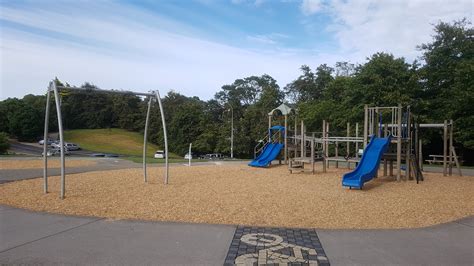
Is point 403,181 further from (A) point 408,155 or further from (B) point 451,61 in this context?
(B) point 451,61

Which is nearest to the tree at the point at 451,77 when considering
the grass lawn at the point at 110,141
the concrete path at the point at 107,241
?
the concrete path at the point at 107,241

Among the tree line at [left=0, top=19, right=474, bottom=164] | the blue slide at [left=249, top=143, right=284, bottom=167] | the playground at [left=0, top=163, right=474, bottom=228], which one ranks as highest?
the tree line at [left=0, top=19, right=474, bottom=164]

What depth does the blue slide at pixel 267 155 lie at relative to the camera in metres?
17.4

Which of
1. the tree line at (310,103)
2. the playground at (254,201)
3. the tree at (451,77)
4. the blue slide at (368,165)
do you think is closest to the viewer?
the playground at (254,201)

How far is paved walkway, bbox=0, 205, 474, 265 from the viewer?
421 cm

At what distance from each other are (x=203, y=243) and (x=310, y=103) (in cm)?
4878

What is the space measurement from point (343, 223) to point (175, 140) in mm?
63122

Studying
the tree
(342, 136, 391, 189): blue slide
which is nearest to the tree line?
the tree

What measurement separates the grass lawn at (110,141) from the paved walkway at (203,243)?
5729 centimetres

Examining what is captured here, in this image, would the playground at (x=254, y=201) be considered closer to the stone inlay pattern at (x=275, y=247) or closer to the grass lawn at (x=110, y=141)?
the stone inlay pattern at (x=275, y=247)

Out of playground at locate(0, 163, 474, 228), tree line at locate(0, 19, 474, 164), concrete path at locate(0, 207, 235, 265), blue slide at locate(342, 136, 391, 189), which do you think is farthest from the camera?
tree line at locate(0, 19, 474, 164)

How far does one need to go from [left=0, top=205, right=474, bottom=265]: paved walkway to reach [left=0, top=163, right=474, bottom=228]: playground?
0.60m

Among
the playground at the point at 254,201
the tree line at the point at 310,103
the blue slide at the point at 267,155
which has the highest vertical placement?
the tree line at the point at 310,103

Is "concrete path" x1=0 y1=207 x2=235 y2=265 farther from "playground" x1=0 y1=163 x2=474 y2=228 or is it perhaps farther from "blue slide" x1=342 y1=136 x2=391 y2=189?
"blue slide" x1=342 y1=136 x2=391 y2=189
